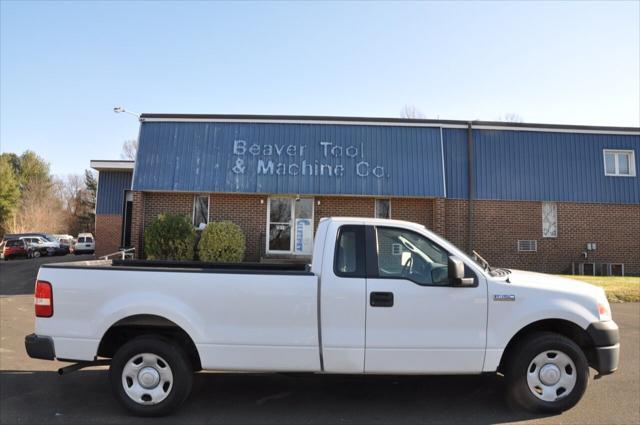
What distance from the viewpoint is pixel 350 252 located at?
15.1ft

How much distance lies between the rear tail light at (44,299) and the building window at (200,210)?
12.0m

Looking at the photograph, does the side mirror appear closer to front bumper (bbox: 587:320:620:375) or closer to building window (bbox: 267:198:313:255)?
front bumper (bbox: 587:320:620:375)

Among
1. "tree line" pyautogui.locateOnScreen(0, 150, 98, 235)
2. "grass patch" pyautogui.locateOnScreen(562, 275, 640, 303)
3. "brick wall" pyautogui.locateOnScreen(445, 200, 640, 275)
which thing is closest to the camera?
"grass patch" pyautogui.locateOnScreen(562, 275, 640, 303)

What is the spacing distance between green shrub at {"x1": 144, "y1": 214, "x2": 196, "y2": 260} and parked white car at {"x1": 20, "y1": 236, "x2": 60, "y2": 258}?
92.3ft

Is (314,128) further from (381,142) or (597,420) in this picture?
(597,420)

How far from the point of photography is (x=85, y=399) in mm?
4961

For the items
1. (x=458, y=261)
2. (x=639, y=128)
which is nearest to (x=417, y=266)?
(x=458, y=261)

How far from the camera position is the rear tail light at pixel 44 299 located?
4480 millimetres

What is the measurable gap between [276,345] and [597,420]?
123 inches

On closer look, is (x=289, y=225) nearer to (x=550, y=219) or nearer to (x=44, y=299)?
(x=550, y=219)

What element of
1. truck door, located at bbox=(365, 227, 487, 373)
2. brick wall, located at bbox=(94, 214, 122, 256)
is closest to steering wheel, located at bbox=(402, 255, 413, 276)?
truck door, located at bbox=(365, 227, 487, 373)

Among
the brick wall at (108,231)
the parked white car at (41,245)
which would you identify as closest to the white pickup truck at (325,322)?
the brick wall at (108,231)

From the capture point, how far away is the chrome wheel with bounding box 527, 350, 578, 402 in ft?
14.8

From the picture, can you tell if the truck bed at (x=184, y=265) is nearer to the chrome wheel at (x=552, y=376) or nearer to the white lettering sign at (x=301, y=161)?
the chrome wheel at (x=552, y=376)
